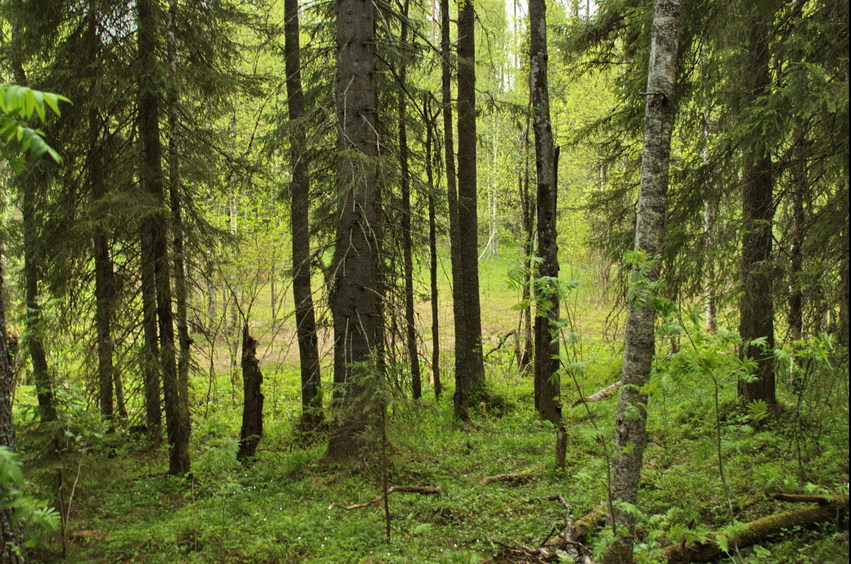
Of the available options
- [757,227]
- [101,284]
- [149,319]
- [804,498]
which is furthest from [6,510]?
[757,227]

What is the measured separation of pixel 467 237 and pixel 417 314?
3.54 metres

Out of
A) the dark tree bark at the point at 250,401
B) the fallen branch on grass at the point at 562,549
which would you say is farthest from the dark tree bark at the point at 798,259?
the dark tree bark at the point at 250,401

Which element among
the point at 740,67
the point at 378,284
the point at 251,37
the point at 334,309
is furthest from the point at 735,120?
the point at 251,37

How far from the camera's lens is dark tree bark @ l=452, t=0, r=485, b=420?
1066cm

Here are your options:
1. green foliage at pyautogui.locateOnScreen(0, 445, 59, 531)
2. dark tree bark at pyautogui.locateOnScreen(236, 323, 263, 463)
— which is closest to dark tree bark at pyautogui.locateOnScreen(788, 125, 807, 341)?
green foliage at pyautogui.locateOnScreen(0, 445, 59, 531)

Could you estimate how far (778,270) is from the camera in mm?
7074

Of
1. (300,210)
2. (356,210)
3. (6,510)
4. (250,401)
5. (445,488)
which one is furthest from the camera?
(300,210)

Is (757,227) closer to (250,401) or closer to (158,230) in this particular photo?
(250,401)

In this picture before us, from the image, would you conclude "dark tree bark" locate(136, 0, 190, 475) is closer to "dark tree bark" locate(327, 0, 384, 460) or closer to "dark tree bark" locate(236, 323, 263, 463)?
"dark tree bark" locate(236, 323, 263, 463)

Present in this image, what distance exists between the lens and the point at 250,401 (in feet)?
28.7

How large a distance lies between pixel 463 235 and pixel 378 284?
12.8ft

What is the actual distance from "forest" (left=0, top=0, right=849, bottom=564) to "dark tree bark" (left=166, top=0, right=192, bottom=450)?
43 mm

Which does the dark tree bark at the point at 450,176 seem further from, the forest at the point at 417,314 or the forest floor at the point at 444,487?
the forest floor at the point at 444,487

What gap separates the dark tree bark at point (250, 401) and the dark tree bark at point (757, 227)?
695 cm
